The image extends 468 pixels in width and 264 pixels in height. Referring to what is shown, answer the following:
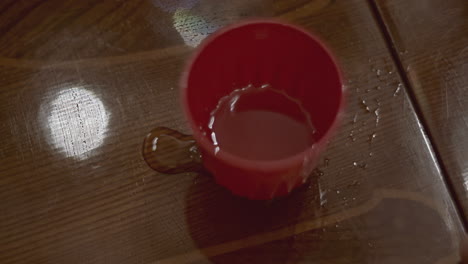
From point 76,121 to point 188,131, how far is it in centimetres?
15

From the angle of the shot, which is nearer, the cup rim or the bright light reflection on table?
the cup rim

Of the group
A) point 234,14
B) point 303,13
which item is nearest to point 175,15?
point 234,14

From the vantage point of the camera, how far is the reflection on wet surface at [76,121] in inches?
27.2

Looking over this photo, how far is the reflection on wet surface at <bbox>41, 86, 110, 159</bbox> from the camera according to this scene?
27.2 inches

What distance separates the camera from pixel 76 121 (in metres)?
0.71

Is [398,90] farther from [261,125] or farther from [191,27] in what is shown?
[191,27]

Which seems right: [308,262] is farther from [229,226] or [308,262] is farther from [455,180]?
[455,180]

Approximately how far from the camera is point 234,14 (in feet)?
2.53

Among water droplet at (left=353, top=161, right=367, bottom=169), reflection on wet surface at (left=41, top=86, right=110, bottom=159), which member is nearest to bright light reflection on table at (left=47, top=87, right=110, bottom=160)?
reflection on wet surface at (left=41, top=86, right=110, bottom=159)

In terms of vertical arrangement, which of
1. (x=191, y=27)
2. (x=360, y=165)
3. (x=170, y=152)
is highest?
(x=191, y=27)

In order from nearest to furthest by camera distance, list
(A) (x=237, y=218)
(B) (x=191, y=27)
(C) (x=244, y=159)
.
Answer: (C) (x=244, y=159) < (A) (x=237, y=218) < (B) (x=191, y=27)

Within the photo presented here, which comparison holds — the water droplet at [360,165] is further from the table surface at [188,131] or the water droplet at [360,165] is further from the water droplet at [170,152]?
the water droplet at [170,152]

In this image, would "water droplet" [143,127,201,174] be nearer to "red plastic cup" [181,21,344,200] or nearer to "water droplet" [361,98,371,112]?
"red plastic cup" [181,21,344,200]

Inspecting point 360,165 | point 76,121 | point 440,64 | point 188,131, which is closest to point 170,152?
point 188,131
